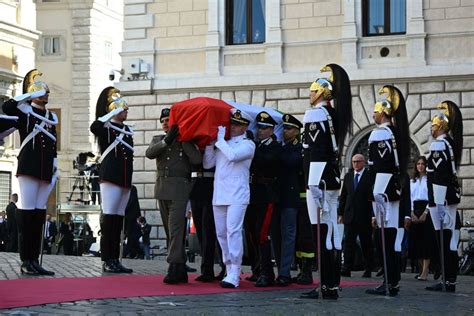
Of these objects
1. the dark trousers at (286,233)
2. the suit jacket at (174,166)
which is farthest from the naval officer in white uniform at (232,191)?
the dark trousers at (286,233)

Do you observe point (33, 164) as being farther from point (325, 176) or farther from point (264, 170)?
point (325, 176)

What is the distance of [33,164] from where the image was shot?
43.0 ft

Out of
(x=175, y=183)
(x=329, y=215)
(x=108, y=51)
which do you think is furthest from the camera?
(x=108, y=51)

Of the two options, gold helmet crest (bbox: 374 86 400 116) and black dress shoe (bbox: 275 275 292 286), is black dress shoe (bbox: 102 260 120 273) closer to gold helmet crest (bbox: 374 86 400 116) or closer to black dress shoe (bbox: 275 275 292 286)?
black dress shoe (bbox: 275 275 292 286)

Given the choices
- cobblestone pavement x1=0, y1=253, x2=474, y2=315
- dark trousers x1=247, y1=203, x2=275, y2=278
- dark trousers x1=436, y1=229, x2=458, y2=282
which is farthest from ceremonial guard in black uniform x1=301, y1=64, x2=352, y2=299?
dark trousers x1=436, y1=229, x2=458, y2=282

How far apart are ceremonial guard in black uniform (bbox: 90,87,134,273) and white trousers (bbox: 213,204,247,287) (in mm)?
1783

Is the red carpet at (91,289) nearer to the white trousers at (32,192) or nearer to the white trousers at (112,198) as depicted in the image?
the white trousers at (112,198)

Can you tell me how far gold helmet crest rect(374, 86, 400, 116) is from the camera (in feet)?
40.9

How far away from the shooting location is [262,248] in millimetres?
12945

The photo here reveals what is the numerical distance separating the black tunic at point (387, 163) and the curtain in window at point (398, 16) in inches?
572

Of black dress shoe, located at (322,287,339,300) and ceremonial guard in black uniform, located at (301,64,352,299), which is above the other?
ceremonial guard in black uniform, located at (301,64,352,299)

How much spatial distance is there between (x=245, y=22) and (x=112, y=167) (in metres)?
14.5

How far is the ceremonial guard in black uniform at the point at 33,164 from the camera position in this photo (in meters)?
13.1

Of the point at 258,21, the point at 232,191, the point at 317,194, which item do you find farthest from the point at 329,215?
the point at 258,21
